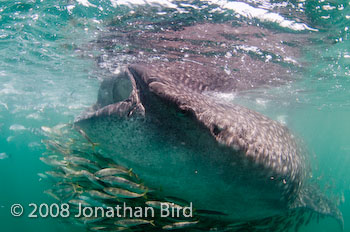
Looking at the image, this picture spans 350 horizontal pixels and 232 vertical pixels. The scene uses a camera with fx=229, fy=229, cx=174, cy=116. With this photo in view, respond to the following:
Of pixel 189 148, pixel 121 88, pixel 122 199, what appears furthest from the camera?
pixel 121 88

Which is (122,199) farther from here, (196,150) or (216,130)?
(216,130)

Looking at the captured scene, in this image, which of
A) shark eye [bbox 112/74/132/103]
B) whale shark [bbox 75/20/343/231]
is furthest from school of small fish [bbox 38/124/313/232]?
shark eye [bbox 112/74/132/103]

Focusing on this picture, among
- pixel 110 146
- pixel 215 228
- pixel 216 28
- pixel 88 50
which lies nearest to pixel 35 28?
pixel 88 50

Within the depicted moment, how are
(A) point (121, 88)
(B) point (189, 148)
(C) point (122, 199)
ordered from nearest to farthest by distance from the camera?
(B) point (189, 148) < (C) point (122, 199) < (A) point (121, 88)

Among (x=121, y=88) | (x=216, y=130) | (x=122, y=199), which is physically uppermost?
(x=216, y=130)

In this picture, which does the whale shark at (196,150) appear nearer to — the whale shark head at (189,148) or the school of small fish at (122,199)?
the whale shark head at (189,148)

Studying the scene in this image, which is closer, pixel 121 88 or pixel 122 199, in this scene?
pixel 122 199

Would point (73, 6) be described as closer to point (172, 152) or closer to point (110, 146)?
point (110, 146)

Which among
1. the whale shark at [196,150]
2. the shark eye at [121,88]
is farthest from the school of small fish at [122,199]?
the shark eye at [121,88]

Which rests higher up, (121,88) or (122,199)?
(121,88)

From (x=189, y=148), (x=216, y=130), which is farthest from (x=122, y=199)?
(x=216, y=130)

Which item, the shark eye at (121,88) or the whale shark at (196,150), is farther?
the shark eye at (121,88)

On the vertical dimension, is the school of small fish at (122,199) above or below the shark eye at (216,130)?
below

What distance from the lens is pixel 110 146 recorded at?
3406 millimetres
